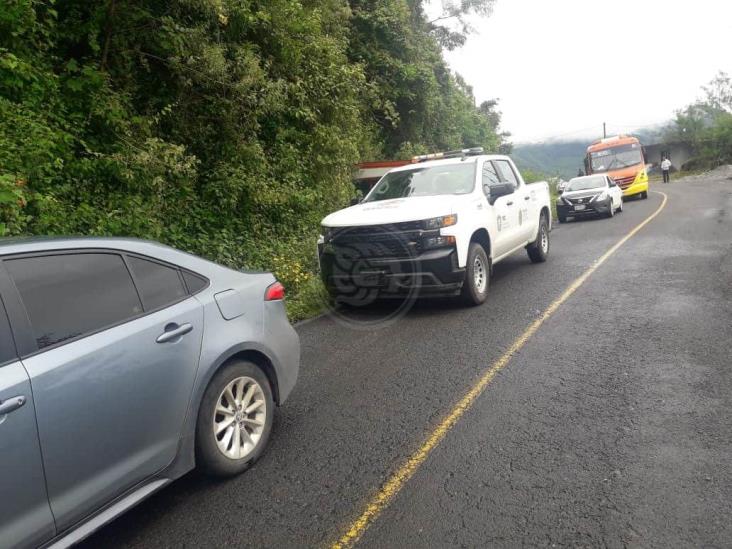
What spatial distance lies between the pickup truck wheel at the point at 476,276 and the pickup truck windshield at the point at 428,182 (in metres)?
0.90

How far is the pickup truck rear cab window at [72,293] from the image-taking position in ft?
8.97

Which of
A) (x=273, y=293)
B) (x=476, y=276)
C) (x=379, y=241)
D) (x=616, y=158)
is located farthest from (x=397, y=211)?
(x=616, y=158)

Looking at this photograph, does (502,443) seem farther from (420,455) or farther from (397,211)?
(397,211)

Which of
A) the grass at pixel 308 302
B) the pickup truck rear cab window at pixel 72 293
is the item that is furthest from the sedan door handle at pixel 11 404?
the grass at pixel 308 302

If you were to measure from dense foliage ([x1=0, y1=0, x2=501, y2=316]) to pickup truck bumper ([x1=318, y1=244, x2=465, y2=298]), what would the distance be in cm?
145

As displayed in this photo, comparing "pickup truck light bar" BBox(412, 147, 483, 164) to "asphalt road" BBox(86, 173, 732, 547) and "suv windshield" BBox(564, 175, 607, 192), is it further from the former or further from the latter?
"suv windshield" BBox(564, 175, 607, 192)

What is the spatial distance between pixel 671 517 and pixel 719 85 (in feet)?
288

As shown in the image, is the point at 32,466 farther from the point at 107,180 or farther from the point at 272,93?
the point at 272,93

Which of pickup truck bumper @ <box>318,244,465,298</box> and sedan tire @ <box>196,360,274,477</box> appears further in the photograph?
pickup truck bumper @ <box>318,244,465,298</box>

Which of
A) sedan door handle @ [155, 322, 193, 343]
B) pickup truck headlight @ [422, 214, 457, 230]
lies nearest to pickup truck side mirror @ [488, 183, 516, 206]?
pickup truck headlight @ [422, 214, 457, 230]

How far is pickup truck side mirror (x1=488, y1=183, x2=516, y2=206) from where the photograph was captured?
7.91 metres

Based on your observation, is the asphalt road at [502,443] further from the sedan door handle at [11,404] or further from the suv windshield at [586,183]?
the suv windshield at [586,183]

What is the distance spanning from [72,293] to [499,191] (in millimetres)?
6117

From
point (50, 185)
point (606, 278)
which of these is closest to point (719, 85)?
point (606, 278)
